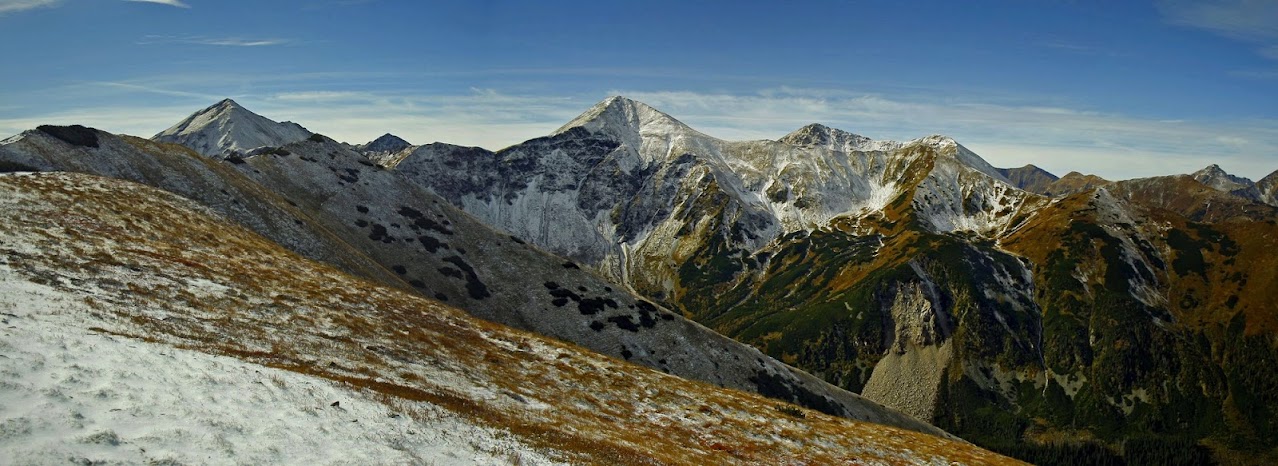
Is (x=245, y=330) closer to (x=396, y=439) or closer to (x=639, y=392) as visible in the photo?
(x=396, y=439)

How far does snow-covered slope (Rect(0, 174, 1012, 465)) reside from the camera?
66.1 ft

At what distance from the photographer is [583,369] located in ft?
186

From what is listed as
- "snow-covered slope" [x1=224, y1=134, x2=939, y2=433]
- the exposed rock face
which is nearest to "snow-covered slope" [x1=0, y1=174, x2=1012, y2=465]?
the exposed rock face

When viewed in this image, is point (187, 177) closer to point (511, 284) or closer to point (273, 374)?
point (511, 284)

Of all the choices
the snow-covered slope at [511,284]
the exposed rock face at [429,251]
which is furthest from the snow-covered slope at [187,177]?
the snow-covered slope at [511,284]

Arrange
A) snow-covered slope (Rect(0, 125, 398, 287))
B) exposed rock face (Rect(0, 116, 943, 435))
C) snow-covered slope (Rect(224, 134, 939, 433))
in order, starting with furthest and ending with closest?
1. snow-covered slope (Rect(224, 134, 939, 433))
2. exposed rock face (Rect(0, 116, 943, 435))
3. snow-covered slope (Rect(0, 125, 398, 287))

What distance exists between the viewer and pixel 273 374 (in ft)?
90.2

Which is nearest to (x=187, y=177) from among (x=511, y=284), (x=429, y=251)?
(x=429, y=251)

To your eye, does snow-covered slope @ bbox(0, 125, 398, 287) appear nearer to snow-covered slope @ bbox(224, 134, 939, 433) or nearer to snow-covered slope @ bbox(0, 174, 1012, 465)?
snow-covered slope @ bbox(0, 174, 1012, 465)

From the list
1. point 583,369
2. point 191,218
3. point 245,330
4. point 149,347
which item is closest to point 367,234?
point 191,218

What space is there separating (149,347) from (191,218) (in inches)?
1768

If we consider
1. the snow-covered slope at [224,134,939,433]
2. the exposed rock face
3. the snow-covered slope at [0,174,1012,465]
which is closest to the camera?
the snow-covered slope at [0,174,1012,465]

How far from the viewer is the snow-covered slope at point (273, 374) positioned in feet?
66.1

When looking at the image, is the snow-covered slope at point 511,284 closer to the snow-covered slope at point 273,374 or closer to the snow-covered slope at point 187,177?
the snow-covered slope at point 187,177
